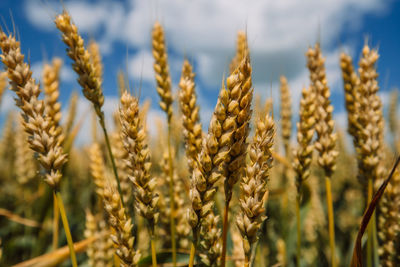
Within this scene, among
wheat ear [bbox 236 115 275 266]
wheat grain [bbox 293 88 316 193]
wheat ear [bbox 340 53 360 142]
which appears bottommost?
wheat ear [bbox 236 115 275 266]

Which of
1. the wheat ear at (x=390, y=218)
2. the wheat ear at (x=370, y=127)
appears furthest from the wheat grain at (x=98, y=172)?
the wheat ear at (x=390, y=218)

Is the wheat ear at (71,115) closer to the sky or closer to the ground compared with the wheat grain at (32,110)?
closer to the sky

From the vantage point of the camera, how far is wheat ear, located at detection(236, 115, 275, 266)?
1.04m

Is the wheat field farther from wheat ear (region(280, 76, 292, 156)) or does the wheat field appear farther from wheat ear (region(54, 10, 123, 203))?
wheat ear (region(280, 76, 292, 156))

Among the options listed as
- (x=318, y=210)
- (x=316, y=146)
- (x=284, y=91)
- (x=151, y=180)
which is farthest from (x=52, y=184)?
(x=318, y=210)

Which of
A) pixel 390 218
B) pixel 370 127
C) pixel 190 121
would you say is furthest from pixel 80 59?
pixel 390 218

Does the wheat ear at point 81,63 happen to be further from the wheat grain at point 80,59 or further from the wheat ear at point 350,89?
the wheat ear at point 350,89

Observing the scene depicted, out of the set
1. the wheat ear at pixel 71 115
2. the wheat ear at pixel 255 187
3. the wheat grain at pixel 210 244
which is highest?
the wheat ear at pixel 71 115

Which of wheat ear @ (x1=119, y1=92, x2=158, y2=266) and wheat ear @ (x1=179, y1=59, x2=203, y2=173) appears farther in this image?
wheat ear @ (x1=179, y1=59, x2=203, y2=173)

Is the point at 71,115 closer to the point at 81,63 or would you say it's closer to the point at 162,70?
the point at 162,70

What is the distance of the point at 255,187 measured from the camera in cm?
104

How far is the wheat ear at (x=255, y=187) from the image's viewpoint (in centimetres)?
104

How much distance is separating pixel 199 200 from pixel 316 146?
103 centimetres

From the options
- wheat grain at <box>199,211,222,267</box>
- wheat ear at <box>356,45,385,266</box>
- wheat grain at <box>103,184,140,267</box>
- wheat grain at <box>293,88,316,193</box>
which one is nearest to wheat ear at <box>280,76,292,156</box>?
wheat ear at <box>356,45,385,266</box>
